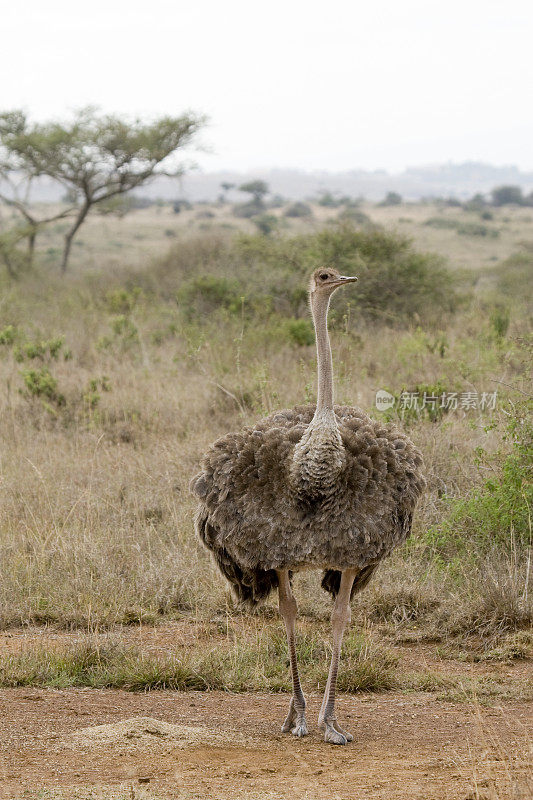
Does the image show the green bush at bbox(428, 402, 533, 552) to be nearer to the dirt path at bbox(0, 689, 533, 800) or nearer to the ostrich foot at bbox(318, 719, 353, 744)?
the dirt path at bbox(0, 689, 533, 800)

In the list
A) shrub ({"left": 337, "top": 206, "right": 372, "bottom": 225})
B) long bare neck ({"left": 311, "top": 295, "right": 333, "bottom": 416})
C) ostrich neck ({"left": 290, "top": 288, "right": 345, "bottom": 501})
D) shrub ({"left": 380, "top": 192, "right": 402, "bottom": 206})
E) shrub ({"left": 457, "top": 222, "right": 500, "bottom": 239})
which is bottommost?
shrub ({"left": 380, "top": 192, "right": 402, "bottom": 206})

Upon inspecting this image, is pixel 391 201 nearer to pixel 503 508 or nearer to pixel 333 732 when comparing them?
pixel 503 508

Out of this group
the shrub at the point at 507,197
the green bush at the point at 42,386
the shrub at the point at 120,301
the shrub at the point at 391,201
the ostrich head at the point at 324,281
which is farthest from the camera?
Result: the shrub at the point at 391,201

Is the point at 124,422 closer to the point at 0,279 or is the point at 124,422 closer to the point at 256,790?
the point at 256,790

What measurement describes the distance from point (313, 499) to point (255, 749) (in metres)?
1.07

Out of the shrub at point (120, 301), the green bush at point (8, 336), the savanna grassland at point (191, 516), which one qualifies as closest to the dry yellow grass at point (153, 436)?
the savanna grassland at point (191, 516)

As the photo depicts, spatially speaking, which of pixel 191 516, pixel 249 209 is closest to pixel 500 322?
pixel 191 516

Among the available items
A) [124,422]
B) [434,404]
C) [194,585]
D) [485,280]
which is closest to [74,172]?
[485,280]

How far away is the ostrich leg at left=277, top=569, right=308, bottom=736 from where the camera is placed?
15.3ft

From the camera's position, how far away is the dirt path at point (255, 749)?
3848 millimetres

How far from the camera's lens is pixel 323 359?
15.2ft

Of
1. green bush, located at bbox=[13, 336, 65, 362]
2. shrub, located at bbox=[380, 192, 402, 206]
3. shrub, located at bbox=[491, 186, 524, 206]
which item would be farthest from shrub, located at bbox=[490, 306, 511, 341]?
shrub, located at bbox=[491, 186, 524, 206]

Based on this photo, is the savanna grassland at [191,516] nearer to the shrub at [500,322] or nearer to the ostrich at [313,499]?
the shrub at [500,322]

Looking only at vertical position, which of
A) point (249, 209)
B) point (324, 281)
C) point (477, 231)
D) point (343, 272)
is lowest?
point (249, 209)
